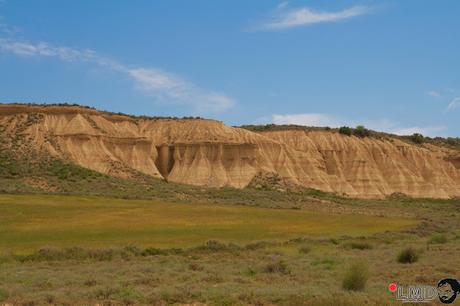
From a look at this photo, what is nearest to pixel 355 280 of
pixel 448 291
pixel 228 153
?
pixel 448 291

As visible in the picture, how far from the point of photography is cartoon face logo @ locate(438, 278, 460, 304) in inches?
616

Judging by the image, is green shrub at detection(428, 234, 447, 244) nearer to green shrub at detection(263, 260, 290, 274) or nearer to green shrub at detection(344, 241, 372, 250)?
green shrub at detection(344, 241, 372, 250)

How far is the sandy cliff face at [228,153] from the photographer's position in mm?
81625

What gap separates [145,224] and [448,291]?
2880 cm

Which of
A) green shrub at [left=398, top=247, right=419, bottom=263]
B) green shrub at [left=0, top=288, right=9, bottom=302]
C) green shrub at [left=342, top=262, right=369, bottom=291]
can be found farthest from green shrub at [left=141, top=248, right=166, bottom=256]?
green shrub at [left=342, top=262, right=369, bottom=291]

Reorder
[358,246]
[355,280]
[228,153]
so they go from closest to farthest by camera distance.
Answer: [355,280] < [358,246] < [228,153]

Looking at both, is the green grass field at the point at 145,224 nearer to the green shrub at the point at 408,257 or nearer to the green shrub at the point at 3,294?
the green shrub at the point at 408,257

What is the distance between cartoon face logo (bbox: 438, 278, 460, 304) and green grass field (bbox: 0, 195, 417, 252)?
1690 centimetres

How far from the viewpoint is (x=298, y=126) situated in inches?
4355

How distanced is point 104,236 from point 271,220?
58.1 ft

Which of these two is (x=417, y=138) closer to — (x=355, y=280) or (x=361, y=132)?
(x=361, y=132)

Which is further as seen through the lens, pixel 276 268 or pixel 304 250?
pixel 304 250

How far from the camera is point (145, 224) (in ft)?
139

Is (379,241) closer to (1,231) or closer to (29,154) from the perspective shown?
(1,231)
